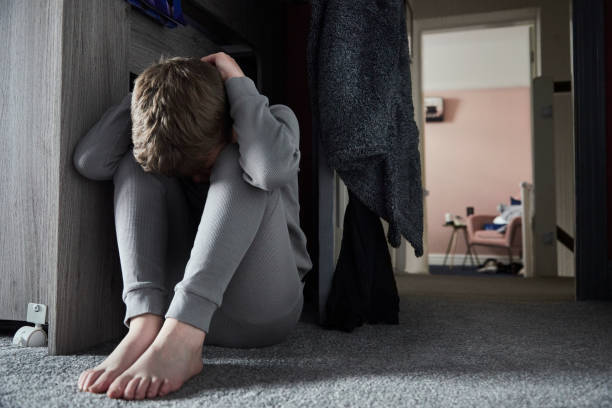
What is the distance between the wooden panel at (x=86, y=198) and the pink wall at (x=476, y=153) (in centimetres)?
548

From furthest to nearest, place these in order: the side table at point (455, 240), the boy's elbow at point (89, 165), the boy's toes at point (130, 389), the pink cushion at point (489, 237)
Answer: the side table at point (455, 240) → the pink cushion at point (489, 237) → the boy's elbow at point (89, 165) → the boy's toes at point (130, 389)

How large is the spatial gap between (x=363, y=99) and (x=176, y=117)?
561 millimetres

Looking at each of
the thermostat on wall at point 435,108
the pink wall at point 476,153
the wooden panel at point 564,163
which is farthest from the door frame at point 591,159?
the thermostat on wall at point 435,108

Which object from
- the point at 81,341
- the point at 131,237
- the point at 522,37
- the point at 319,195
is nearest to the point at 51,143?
the point at 131,237

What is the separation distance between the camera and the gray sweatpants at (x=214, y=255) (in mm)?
780

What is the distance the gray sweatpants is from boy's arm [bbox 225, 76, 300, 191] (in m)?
0.03

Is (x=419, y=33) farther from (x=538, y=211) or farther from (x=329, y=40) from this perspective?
(x=329, y=40)

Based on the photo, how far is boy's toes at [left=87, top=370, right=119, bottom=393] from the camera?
0.71 meters

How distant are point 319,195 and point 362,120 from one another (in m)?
0.25

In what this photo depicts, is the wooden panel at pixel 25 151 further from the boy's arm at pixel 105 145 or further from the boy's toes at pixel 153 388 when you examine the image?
the boy's toes at pixel 153 388

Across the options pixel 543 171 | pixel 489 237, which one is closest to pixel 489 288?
pixel 543 171

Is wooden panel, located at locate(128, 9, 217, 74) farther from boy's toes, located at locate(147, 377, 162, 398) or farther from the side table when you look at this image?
the side table

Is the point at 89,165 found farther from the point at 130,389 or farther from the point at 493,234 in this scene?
the point at 493,234

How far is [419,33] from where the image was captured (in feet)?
11.5
